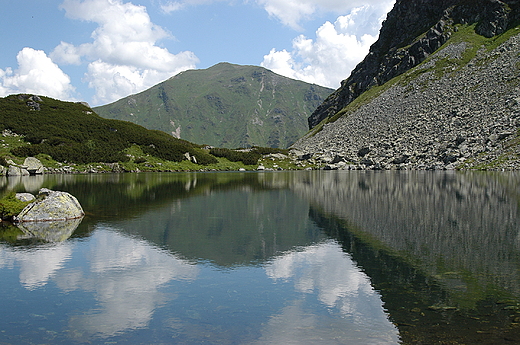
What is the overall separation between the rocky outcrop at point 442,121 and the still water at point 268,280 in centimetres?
7223

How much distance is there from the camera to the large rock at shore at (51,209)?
1097 inches

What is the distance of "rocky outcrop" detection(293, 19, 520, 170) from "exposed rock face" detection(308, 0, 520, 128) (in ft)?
39.8

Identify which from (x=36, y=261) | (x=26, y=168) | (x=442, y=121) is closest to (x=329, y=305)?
(x=36, y=261)

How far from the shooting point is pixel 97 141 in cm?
13000

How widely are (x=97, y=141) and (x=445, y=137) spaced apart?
11723cm

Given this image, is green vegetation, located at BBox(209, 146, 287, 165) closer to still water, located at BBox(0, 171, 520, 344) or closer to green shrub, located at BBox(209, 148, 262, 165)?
green shrub, located at BBox(209, 148, 262, 165)

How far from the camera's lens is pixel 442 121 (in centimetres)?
10812

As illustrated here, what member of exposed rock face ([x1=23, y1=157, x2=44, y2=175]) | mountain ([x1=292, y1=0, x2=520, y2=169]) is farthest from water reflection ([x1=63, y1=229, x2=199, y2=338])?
exposed rock face ([x1=23, y1=157, x2=44, y2=175])

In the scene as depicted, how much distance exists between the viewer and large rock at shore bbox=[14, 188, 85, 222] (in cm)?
2786

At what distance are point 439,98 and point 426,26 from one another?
81.9 metres

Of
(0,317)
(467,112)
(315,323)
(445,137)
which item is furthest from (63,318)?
(467,112)

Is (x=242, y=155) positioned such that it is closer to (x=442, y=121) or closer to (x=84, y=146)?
(x=84, y=146)

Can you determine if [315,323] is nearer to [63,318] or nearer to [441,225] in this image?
[63,318]

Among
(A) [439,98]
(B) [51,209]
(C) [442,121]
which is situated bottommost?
(B) [51,209]
